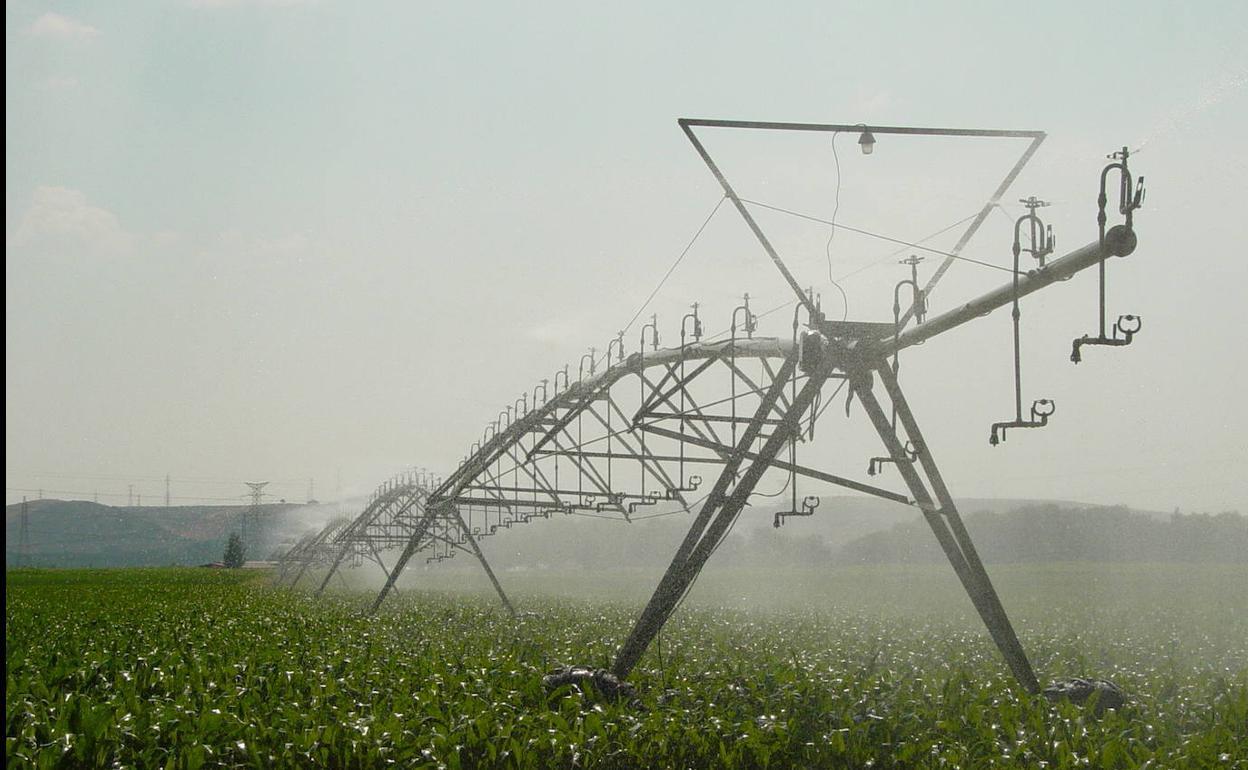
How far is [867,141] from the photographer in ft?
→ 29.9

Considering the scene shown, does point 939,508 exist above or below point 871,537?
above

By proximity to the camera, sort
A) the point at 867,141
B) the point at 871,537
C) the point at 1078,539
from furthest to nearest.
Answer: the point at 871,537
the point at 1078,539
the point at 867,141

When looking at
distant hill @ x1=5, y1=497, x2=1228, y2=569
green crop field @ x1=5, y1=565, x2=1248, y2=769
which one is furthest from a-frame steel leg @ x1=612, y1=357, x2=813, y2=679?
distant hill @ x1=5, y1=497, x2=1228, y2=569

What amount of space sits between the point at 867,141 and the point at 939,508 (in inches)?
132

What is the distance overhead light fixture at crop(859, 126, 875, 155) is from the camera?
29.8 feet

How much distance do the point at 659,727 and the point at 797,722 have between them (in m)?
1.07

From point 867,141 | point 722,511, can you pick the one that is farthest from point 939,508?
point 867,141

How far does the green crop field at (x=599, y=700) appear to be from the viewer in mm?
7137

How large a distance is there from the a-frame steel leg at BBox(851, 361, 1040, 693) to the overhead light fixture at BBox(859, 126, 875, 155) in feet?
6.49

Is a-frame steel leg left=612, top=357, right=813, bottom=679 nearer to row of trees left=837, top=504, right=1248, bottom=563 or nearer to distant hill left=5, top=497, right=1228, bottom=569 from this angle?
distant hill left=5, top=497, right=1228, bottom=569

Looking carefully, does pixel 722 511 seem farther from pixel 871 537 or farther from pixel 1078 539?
pixel 871 537

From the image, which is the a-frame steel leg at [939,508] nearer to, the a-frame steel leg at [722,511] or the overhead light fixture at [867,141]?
the a-frame steel leg at [722,511]

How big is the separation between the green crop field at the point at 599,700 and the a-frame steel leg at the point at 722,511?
1.62 feet

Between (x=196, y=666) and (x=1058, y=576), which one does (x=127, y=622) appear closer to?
(x=196, y=666)
